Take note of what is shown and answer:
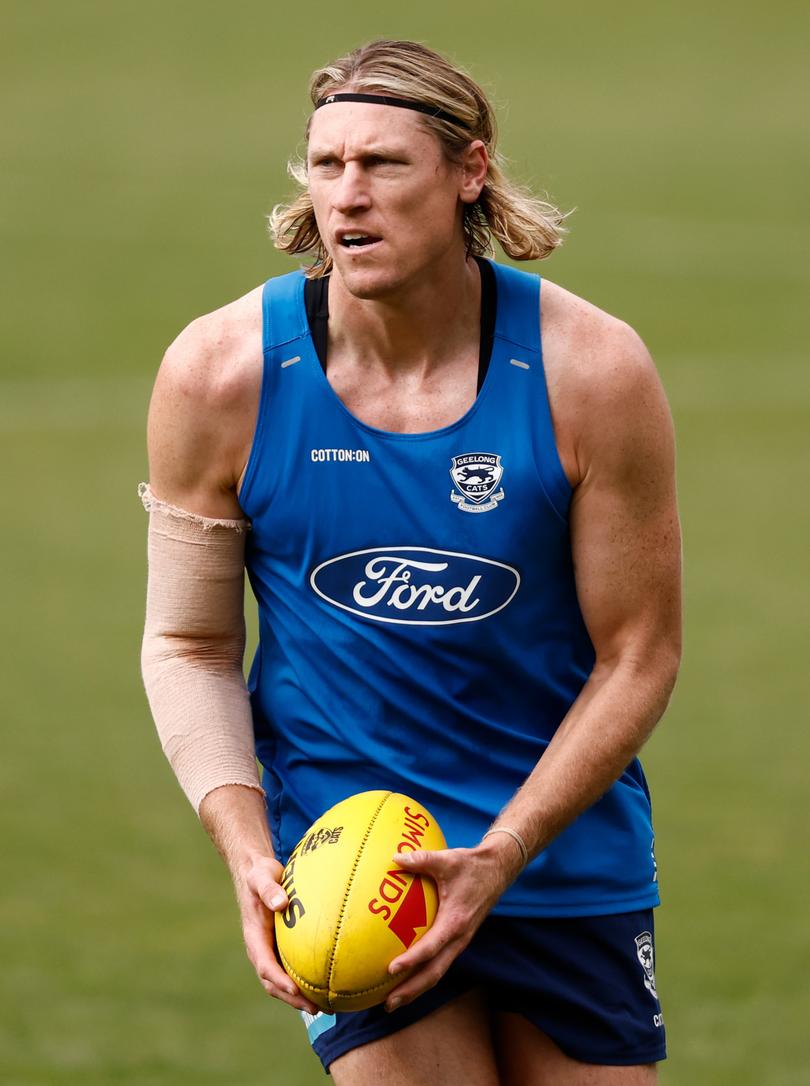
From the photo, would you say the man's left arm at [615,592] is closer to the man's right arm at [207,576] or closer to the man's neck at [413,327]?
the man's neck at [413,327]

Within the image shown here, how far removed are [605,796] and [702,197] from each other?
2251 cm

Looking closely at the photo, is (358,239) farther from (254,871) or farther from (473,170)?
(254,871)

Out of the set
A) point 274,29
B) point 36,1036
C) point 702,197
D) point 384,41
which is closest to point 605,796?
point 384,41

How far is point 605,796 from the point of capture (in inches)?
161

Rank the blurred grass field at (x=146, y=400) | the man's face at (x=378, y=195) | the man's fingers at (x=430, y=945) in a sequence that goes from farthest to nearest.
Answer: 1. the blurred grass field at (x=146, y=400)
2. the man's face at (x=378, y=195)
3. the man's fingers at (x=430, y=945)

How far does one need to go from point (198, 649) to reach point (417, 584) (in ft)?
1.73

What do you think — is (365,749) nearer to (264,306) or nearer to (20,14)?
(264,306)

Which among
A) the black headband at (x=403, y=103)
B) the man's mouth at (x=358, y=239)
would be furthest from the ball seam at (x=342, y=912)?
the black headband at (x=403, y=103)

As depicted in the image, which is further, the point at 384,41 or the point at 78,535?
the point at 78,535

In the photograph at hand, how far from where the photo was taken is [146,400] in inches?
744

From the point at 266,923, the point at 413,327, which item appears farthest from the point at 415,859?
the point at 413,327

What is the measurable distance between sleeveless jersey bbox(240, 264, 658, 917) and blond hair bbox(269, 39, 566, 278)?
0.18 meters

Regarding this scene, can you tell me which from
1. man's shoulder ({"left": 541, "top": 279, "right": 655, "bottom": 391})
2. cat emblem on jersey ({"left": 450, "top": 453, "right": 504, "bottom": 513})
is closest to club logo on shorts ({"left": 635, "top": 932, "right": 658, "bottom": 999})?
cat emblem on jersey ({"left": 450, "top": 453, "right": 504, "bottom": 513})

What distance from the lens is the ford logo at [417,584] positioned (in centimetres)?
382
